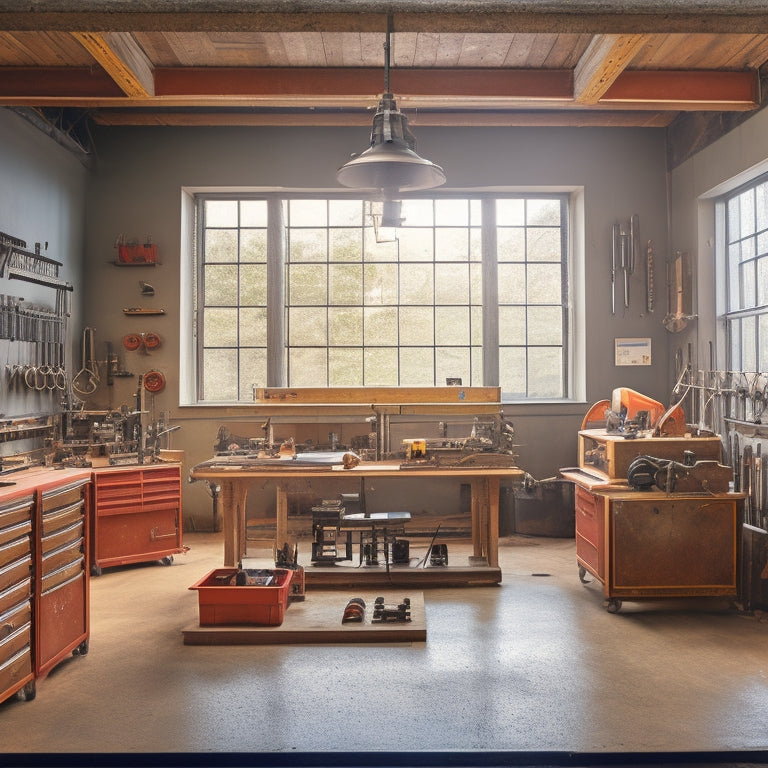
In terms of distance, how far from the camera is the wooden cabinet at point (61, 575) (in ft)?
11.2

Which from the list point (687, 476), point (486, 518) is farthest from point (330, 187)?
point (687, 476)

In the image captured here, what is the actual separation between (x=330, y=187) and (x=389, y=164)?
3.73m

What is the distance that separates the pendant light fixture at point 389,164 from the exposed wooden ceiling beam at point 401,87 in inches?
71.8

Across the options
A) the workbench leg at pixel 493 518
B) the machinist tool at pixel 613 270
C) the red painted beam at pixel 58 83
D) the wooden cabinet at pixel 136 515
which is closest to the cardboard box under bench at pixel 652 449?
the workbench leg at pixel 493 518

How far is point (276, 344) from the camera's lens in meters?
7.25

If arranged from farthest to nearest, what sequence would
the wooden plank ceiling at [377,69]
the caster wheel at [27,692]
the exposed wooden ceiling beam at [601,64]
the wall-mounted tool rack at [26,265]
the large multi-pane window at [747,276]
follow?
→ the large multi-pane window at [747,276] < the wall-mounted tool rack at [26,265] < the wooden plank ceiling at [377,69] < the exposed wooden ceiling beam at [601,64] < the caster wheel at [27,692]

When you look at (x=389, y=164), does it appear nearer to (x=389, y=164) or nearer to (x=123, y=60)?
(x=389, y=164)

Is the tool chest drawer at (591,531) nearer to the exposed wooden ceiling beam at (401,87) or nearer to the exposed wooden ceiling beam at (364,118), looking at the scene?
the exposed wooden ceiling beam at (401,87)

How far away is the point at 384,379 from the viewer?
7312 mm

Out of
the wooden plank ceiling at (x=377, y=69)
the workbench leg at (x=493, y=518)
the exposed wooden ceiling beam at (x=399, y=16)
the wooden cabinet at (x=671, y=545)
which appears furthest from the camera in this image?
the workbench leg at (x=493, y=518)

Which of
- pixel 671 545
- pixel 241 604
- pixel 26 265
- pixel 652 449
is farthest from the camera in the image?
pixel 26 265

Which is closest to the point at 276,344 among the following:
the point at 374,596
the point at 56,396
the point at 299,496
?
the point at 299,496

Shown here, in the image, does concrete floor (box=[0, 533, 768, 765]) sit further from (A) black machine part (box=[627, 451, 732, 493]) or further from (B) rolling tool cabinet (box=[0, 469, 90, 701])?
(A) black machine part (box=[627, 451, 732, 493])

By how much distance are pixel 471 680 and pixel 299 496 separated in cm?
375
